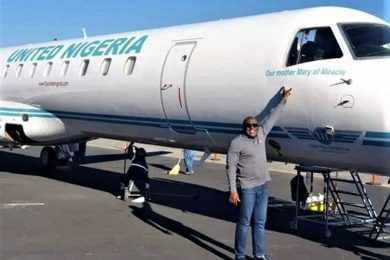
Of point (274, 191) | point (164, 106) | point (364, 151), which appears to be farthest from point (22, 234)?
point (274, 191)

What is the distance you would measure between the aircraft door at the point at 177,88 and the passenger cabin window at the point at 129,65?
101cm

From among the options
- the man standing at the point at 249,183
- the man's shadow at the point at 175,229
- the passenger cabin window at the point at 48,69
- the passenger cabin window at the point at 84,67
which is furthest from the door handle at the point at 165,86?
the passenger cabin window at the point at 48,69

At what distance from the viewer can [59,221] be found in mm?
9477

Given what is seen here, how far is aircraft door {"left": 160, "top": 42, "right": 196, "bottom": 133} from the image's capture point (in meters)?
9.33

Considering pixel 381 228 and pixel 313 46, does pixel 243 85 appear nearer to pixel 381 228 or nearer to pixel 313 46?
pixel 313 46

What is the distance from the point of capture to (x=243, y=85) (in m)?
8.38

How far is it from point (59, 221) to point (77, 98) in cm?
332

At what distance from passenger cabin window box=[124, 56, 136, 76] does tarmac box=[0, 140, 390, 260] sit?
2.53 meters

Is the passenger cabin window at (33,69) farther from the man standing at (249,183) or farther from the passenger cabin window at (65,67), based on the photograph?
the man standing at (249,183)

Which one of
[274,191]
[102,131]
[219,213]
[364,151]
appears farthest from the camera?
[274,191]

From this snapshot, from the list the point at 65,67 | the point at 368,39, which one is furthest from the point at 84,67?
the point at 368,39

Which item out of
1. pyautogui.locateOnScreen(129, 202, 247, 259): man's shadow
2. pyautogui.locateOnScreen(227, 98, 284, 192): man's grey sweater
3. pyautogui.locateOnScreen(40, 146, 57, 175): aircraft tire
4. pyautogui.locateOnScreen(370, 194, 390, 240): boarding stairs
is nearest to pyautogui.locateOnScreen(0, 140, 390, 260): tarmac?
pyautogui.locateOnScreen(129, 202, 247, 259): man's shadow

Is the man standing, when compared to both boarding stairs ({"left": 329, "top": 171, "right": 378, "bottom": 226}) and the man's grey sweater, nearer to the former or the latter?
the man's grey sweater

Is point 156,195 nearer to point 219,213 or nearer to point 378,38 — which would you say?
point 219,213
